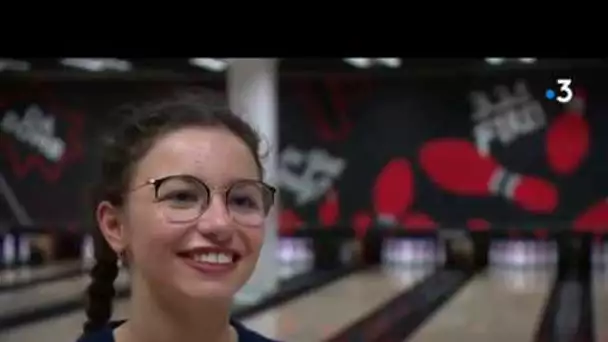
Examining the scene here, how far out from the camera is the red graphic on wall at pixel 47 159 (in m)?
4.22

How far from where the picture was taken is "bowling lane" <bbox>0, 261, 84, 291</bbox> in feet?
14.6

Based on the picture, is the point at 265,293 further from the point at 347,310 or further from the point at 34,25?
the point at 34,25

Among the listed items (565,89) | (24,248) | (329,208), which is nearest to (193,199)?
(565,89)

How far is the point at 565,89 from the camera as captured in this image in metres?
2.20

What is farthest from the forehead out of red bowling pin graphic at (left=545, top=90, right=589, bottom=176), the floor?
red bowling pin graphic at (left=545, top=90, right=589, bottom=176)

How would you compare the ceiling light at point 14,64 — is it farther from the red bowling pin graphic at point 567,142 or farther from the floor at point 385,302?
the red bowling pin graphic at point 567,142

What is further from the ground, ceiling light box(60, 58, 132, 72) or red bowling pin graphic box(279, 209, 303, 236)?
ceiling light box(60, 58, 132, 72)

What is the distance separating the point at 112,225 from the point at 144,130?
0.20 ft

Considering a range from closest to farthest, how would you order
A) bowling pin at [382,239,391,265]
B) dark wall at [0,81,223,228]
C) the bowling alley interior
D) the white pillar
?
the white pillar < the bowling alley interior < dark wall at [0,81,223,228] < bowling pin at [382,239,391,265]

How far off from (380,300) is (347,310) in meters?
→ 0.40

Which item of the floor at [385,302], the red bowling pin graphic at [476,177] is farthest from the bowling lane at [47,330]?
the red bowling pin graphic at [476,177]

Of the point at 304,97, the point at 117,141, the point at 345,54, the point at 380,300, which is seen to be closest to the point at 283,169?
the point at 304,97

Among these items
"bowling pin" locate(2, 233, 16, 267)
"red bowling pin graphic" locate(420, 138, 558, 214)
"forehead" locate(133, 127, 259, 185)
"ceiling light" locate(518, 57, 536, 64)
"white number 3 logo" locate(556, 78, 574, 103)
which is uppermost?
"ceiling light" locate(518, 57, 536, 64)

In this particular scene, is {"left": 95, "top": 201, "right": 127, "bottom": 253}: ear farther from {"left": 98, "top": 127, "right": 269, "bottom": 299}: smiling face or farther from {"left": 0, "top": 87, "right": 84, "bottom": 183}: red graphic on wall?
{"left": 0, "top": 87, "right": 84, "bottom": 183}: red graphic on wall
